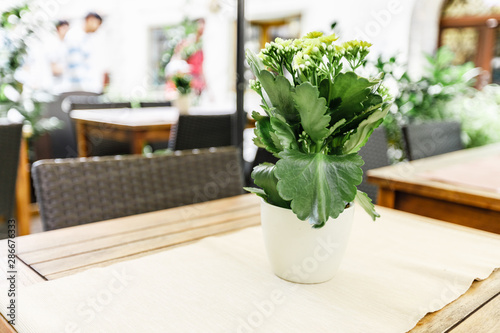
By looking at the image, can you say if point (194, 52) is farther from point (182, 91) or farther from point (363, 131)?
point (363, 131)

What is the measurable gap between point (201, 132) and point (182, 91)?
1.10m

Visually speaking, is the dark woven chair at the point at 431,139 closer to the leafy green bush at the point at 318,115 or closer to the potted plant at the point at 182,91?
the leafy green bush at the point at 318,115

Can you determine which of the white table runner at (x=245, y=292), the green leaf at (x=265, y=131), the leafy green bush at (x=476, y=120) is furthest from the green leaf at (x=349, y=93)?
the leafy green bush at (x=476, y=120)

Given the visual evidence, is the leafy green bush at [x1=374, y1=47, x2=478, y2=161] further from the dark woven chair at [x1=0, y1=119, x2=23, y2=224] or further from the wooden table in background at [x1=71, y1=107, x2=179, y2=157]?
the dark woven chair at [x1=0, y1=119, x2=23, y2=224]

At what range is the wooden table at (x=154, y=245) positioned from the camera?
0.71 m

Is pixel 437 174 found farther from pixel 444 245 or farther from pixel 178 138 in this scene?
pixel 178 138

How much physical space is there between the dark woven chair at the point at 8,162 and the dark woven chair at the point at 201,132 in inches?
40.5

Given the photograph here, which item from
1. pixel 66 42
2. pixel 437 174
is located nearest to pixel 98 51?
pixel 66 42

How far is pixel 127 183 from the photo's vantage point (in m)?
1.29

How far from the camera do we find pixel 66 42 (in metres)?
9.31

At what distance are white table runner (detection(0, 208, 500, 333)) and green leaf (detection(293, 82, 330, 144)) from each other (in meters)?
0.27

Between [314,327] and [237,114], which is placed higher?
[237,114]

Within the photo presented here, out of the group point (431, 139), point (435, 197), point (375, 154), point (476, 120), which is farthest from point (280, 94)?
point (476, 120)

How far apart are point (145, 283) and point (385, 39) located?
5.29 m
